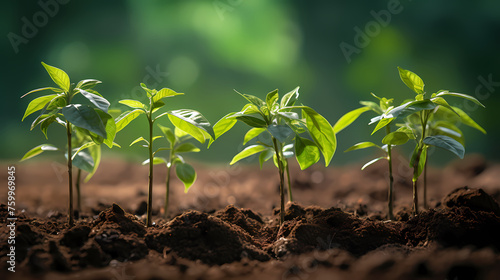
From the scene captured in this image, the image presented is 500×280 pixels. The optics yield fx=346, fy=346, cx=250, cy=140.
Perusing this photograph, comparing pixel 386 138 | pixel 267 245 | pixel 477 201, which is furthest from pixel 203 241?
pixel 477 201

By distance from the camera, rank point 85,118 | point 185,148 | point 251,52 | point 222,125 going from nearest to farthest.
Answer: point 85,118 < point 222,125 < point 185,148 < point 251,52

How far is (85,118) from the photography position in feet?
3.26

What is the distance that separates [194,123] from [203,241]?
1.21 feet

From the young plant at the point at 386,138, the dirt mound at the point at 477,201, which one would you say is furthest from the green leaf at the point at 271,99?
the dirt mound at the point at 477,201

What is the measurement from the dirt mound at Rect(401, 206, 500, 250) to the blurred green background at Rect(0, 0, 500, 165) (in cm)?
298

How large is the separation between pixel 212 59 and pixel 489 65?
10.6ft

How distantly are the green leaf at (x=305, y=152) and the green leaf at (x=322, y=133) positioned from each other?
3 centimetres

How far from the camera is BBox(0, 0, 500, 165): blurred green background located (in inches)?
155

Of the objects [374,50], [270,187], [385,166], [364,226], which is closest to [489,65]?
[374,50]

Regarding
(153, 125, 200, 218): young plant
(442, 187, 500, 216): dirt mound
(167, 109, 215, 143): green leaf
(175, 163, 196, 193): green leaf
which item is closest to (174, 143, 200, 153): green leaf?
(153, 125, 200, 218): young plant

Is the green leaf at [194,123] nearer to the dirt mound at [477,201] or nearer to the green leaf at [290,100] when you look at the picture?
the green leaf at [290,100]

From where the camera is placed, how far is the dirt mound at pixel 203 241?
1023mm

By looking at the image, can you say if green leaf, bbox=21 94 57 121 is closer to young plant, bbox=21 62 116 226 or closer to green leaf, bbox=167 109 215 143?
young plant, bbox=21 62 116 226

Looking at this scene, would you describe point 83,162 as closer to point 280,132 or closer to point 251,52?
point 280,132
